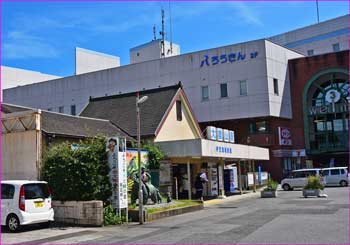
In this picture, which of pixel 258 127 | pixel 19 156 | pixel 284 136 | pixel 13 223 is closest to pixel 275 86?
pixel 258 127

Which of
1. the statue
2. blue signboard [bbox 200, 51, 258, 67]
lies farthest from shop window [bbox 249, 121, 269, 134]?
the statue

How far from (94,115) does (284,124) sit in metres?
28.2

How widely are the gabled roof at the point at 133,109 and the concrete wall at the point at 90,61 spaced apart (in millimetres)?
35532

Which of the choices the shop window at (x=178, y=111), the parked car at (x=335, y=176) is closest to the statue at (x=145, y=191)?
the shop window at (x=178, y=111)

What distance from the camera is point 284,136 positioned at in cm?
5266

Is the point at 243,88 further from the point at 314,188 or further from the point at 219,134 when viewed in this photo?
the point at 314,188

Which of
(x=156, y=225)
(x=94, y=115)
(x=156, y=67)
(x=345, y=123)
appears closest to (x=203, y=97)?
(x=156, y=67)

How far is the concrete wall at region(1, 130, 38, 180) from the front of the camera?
19.2 m

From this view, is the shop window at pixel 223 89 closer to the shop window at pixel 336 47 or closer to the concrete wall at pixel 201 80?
the concrete wall at pixel 201 80

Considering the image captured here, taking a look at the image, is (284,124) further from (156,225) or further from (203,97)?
(156,225)

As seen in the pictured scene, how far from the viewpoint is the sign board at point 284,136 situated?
51.7 meters

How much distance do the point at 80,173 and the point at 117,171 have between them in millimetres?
1441

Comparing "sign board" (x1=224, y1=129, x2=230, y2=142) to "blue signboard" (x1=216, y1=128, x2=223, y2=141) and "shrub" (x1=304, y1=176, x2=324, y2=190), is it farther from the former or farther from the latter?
"shrub" (x1=304, y1=176, x2=324, y2=190)

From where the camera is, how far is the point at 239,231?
13406 millimetres
